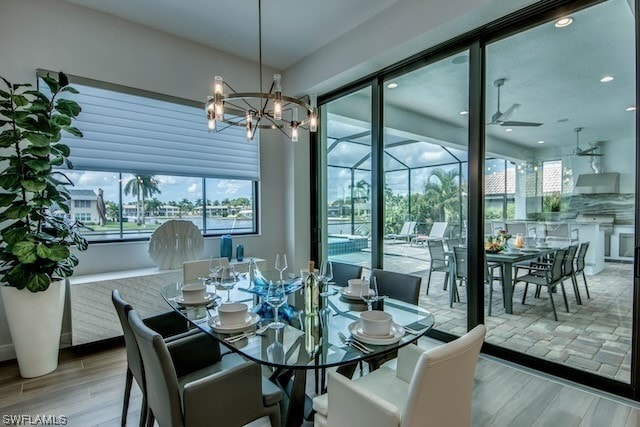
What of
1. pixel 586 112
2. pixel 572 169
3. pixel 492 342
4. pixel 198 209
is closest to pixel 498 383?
pixel 492 342

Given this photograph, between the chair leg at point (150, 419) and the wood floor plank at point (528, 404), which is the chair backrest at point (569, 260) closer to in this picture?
the wood floor plank at point (528, 404)

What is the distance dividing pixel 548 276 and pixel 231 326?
3047 mm

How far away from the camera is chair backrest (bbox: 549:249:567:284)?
9.76 feet

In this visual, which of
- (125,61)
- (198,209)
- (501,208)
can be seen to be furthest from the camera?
(198,209)

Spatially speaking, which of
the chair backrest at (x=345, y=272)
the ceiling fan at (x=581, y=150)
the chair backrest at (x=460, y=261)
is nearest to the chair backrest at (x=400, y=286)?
the chair backrest at (x=345, y=272)

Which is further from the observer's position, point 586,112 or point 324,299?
point 586,112

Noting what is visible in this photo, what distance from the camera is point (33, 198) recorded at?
2.67 meters

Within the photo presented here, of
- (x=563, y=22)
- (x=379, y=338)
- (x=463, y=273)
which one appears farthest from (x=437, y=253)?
(x=563, y=22)

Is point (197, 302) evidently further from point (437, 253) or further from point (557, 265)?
point (557, 265)

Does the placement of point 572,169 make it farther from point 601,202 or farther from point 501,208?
point 501,208

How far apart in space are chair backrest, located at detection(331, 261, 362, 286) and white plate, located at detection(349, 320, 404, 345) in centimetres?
121

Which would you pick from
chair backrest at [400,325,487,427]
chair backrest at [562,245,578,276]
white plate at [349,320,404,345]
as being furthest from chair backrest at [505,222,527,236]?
chair backrest at [400,325,487,427]

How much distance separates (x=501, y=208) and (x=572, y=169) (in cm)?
62

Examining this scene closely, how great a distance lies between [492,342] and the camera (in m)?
3.00
